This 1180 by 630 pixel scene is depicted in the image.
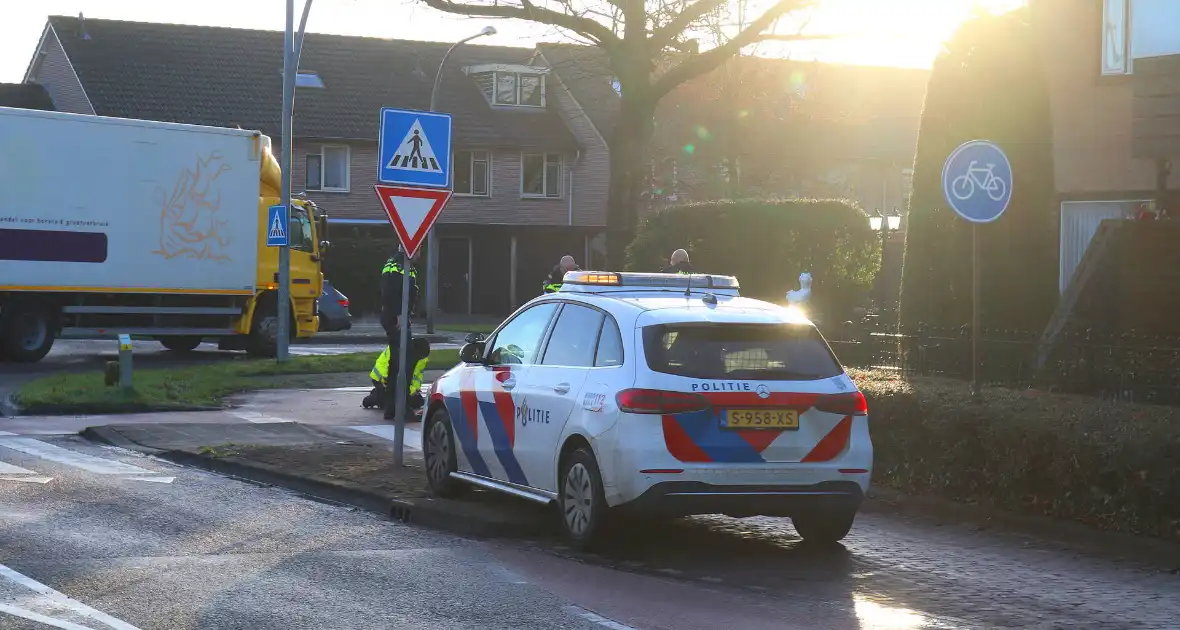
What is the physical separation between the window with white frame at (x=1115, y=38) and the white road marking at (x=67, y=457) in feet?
37.5

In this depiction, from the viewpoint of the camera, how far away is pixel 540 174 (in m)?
54.6

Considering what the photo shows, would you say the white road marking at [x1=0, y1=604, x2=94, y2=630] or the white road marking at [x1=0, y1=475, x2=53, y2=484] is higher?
the white road marking at [x1=0, y1=475, x2=53, y2=484]

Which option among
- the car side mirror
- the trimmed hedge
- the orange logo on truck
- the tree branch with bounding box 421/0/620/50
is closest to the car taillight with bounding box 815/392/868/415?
the trimmed hedge

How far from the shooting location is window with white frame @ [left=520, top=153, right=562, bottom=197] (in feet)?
178

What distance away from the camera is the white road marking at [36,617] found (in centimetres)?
686

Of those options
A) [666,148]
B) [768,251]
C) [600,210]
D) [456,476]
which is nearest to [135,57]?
[600,210]

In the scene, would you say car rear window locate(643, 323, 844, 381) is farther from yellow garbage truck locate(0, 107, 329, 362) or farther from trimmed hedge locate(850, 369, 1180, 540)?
yellow garbage truck locate(0, 107, 329, 362)

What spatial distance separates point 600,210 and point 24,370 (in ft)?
110

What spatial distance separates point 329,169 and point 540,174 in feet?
24.3

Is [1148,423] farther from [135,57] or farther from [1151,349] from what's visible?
[135,57]

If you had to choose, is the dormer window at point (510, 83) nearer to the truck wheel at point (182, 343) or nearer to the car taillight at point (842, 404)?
the truck wheel at point (182, 343)

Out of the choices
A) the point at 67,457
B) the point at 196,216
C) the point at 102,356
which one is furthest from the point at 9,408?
the point at 102,356

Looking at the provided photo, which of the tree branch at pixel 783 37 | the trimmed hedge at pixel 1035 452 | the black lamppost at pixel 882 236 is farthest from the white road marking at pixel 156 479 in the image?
the tree branch at pixel 783 37

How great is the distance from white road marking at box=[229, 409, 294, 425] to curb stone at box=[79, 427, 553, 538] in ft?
11.1
